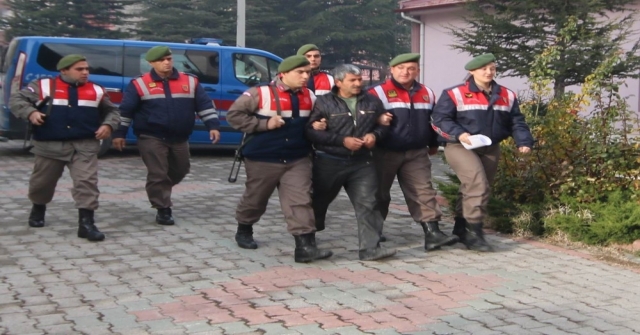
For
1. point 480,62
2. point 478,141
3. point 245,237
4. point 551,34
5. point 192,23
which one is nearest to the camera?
point 478,141

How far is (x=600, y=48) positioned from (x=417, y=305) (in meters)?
11.2

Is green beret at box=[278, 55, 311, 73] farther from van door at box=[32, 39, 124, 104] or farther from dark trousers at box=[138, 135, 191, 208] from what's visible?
van door at box=[32, 39, 124, 104]

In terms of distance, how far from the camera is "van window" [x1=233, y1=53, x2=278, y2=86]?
51.0ft

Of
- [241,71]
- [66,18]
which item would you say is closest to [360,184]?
[241,71]

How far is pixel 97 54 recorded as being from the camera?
48.6 feet

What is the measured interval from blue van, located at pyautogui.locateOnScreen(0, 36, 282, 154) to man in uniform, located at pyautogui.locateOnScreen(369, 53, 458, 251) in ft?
23.7

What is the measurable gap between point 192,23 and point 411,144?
33567 mm

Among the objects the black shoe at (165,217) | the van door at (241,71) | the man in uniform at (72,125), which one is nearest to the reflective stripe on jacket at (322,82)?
the black shoe at (165,217)

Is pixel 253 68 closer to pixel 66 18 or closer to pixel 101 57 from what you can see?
pixel 101 57

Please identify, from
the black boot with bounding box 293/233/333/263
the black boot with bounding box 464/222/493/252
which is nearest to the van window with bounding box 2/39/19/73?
the black boot with bounding box 293/233/333/263

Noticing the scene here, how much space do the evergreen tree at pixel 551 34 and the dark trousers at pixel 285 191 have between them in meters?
9.50

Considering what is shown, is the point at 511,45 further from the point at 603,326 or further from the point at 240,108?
the point at 603,326

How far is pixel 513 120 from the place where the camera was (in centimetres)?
788

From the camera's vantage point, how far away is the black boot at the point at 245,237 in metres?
7.96
